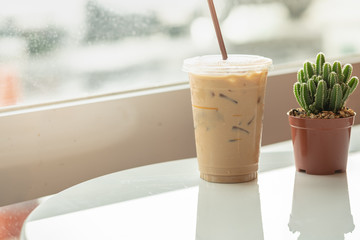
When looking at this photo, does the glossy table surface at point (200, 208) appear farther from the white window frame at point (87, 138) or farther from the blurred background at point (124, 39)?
the blurred background at point (124, 39)

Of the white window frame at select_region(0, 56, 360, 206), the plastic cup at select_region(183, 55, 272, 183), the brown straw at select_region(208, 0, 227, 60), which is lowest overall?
the white window frame at select_region(0, 56, 360, 206)

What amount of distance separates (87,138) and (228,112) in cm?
62

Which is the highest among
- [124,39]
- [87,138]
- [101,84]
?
[124,39]

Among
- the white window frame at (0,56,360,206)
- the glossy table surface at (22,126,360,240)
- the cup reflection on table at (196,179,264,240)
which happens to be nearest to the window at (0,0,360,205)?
the white window frame at (0,56,360,206)

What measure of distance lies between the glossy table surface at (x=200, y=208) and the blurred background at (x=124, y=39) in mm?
505

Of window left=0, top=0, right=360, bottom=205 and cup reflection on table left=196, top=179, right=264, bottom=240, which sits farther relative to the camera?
window left=0, top=0, right=360, bottom=205

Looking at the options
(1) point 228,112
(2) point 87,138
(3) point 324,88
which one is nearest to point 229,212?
(1) point 228,112

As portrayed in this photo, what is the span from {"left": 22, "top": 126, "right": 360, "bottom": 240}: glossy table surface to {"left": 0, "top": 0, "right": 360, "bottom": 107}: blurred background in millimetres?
505

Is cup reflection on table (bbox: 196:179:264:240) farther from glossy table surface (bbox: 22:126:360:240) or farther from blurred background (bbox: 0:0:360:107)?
blurred background (bbox: 0:0:360:107)

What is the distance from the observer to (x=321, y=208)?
946 mm

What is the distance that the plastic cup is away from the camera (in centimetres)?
105

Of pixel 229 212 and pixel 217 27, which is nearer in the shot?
pixel 229 212

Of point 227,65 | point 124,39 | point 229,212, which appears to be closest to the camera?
point 229,212

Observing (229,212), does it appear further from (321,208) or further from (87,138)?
(87,138)
